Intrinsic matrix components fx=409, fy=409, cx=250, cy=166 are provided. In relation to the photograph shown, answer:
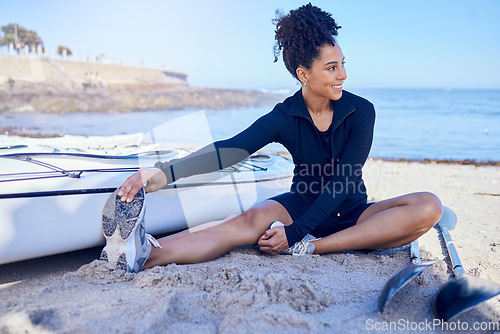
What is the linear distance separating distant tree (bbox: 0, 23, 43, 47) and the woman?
51564mm

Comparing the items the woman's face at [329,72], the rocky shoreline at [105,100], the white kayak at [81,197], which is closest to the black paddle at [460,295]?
the woman's face at [329,72]

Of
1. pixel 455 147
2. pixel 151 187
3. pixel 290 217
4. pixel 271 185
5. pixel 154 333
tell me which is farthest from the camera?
pixel 455 147

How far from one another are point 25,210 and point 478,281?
228 cm

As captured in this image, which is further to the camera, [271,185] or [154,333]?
[271,185]

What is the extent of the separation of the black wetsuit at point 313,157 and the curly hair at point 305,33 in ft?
0.84

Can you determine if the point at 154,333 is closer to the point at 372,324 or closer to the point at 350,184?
the point at 372,324

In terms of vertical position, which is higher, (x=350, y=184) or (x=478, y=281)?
(x=350, y=184)

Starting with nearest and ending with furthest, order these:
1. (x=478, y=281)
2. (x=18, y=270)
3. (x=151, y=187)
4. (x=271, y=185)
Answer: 1. (x=478, y=281)
2. (x=151, y=187)
3. (x=18, y=270)
4. (x=271, y=185)

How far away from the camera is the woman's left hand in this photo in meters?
2.36

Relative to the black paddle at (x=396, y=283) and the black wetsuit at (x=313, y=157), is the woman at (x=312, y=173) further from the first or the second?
the black paddle at (x=396, y=283)

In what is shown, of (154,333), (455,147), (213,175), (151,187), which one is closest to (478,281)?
(154,333)

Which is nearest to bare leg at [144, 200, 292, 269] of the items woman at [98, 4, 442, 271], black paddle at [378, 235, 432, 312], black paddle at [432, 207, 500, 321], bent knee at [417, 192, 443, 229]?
woman at [98, 4, 442, 271]

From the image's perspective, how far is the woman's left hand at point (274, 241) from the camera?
2.36m

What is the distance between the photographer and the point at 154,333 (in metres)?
1.49
